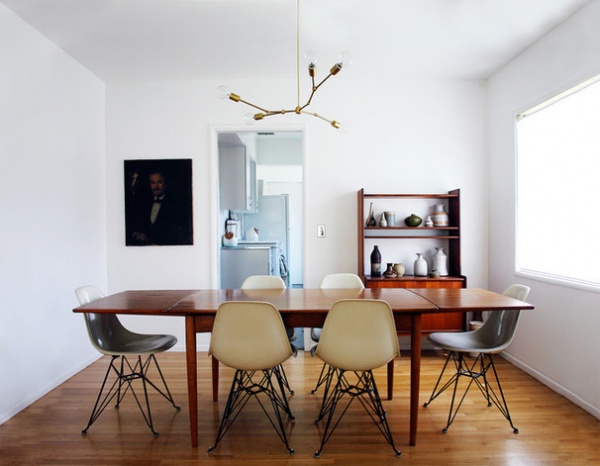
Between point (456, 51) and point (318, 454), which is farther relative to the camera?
point (456, 51)

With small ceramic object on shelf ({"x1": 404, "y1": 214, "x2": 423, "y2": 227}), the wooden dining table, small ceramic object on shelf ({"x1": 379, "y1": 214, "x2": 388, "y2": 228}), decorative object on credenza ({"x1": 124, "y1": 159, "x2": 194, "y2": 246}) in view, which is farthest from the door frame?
the wooden dining table

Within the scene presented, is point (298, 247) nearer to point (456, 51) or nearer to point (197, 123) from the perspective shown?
point (197, 123)

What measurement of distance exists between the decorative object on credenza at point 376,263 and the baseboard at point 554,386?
1473 millimetres

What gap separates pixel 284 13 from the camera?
2.46m

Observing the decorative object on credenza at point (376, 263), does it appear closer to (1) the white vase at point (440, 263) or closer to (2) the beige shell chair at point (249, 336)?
(1) the white vase at point (440, 263)

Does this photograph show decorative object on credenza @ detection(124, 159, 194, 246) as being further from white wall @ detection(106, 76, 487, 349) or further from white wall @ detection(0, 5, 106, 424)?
white wall @ detection(0, 5, 106, 424)

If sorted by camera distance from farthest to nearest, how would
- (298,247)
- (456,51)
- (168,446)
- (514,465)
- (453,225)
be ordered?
(298,247)
(453,225)
(456,51)
(168,446)
(514,465)

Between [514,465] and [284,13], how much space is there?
3.25 m

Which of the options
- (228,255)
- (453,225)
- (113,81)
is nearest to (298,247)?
(228,255)

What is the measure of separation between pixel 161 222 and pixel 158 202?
0.22m

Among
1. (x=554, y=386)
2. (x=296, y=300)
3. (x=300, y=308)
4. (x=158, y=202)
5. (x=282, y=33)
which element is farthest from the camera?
(x=158, y=202)

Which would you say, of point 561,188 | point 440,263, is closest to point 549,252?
point 561,188

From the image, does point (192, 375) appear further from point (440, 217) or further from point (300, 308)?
point (440, 217)

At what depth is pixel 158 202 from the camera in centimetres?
352
